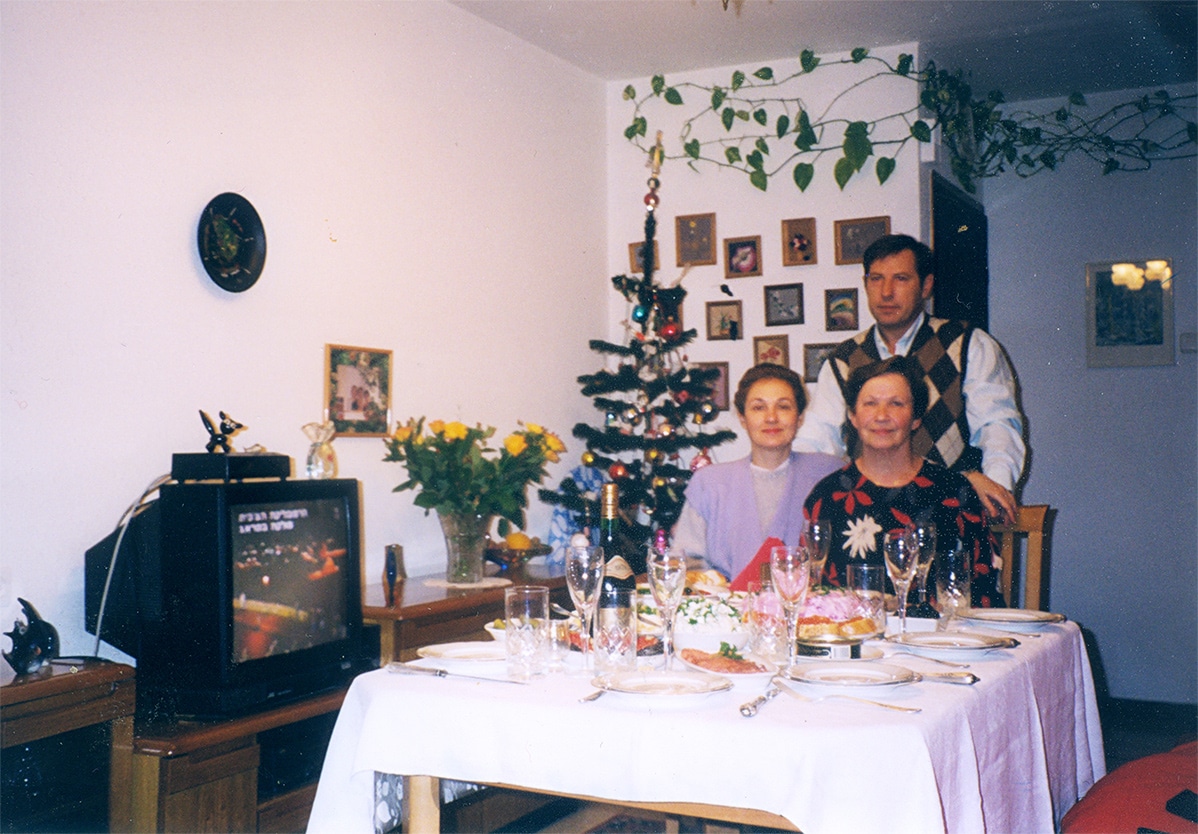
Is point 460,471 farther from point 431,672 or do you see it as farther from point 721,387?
point 721,387

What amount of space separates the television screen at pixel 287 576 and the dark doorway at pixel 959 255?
9.41 feet

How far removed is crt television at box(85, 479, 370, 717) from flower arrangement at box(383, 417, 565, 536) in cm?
56

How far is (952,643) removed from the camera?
1839 mm

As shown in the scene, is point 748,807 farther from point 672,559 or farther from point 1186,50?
point 1186,50

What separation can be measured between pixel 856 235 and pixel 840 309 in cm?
31

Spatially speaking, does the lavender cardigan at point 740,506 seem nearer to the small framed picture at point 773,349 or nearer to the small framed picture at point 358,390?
the small framed picture at point 358,390

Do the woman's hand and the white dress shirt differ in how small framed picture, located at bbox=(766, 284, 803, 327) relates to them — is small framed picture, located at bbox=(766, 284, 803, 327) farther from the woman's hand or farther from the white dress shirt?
the woman's hand

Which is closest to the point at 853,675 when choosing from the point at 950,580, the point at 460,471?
the point at 950,580

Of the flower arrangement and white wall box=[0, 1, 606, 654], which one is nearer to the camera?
white wall box=[0, 1, 606, 654]

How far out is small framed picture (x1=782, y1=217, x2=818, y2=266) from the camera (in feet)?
14.7

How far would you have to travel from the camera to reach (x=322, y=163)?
3221 mm

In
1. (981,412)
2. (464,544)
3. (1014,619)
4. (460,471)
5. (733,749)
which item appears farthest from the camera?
(981,412)

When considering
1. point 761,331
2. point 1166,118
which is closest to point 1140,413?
point 1166,118

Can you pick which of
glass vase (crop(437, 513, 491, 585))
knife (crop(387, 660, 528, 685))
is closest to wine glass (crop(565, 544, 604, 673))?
knife (crop(387, 660, 528, 685))
